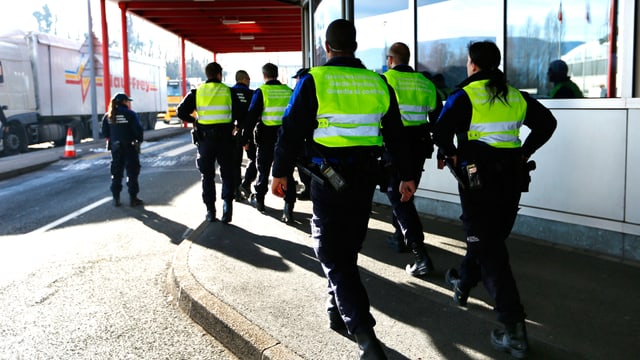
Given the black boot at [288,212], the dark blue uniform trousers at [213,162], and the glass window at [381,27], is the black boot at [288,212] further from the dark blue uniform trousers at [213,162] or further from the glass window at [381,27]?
the glass window at [381,27]

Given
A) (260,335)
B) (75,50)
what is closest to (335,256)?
(260,335)

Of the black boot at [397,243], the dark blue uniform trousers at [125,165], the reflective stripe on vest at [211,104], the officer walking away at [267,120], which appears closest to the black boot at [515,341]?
the black boot at [397,243]

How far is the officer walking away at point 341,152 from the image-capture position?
11.0 ft

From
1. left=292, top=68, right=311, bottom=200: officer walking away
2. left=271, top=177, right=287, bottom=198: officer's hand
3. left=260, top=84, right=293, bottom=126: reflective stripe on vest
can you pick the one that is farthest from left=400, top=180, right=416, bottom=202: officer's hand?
left=260, top=84, right=293, bottom=126: reflective stripe on vest

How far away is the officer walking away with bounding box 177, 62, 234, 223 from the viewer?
7.14m

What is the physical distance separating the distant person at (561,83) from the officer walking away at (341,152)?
2.82 m

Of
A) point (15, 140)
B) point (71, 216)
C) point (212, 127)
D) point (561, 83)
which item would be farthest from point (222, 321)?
point (15, 140)

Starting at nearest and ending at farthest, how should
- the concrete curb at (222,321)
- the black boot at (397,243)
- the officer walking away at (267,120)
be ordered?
the concrete curb at (222,321) < the black boot at (397,243) < the officer walking away at (267,120)

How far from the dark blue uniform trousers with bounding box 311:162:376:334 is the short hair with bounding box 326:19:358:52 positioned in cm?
74

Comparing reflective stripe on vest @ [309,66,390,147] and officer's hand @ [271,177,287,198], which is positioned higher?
reflective stripe on vest @ [309,66,390,147]

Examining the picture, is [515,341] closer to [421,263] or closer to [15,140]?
[421,263]

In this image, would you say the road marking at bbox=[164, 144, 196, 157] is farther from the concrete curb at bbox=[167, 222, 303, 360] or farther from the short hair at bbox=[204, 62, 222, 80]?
the concrete curb at bbox=[167, 222, 303, 360]

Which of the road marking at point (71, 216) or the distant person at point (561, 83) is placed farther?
the road marking at point (71, 216)

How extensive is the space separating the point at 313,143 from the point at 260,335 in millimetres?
1271
